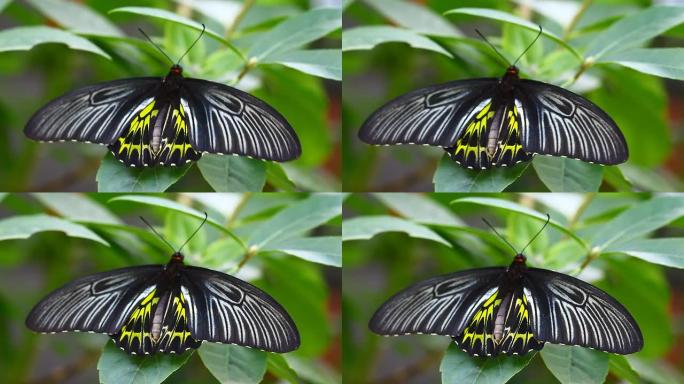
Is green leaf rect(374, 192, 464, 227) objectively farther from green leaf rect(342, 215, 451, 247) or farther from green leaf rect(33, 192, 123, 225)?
green leaf rect(33, 192, 123, 225)

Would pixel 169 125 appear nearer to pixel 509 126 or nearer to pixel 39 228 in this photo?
pixel 39 228

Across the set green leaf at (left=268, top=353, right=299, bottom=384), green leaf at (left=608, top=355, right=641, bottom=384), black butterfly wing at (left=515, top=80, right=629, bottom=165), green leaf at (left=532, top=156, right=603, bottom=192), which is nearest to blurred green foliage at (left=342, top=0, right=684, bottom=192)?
green leaf at (left=532, top=156, right=603, bottom=192)

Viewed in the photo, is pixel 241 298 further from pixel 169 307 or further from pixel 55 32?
pixel 55 32

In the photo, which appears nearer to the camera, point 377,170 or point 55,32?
point 55,32

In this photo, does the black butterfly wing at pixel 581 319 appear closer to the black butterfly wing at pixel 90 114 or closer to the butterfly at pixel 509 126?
the butterfly at pixel 509 126

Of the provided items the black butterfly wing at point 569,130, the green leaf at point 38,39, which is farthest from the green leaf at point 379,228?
the green leaf at point 38,39

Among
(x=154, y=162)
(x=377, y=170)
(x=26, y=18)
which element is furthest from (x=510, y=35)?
(x=26, y=18)
